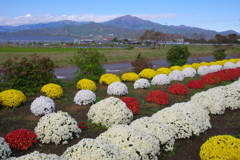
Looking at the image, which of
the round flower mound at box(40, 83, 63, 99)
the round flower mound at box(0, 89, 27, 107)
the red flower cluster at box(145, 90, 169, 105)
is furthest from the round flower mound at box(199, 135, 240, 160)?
the round flower mound at box(0, 89, 27, 107)

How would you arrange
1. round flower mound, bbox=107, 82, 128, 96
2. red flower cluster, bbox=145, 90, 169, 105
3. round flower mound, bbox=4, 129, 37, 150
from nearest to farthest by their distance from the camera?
round flower mound, bbox=4, 129, 37, 150, red flower cluster, bbox=145, 90, 169, 105, round flower mound, bbox=107, 82, 128, 96

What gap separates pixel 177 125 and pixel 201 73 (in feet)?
38.0

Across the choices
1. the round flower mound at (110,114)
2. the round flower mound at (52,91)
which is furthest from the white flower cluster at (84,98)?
the round flower mound at (110,114)

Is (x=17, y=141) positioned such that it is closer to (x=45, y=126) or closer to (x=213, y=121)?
(x=45, y=126)

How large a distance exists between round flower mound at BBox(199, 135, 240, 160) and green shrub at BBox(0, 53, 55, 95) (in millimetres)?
8167

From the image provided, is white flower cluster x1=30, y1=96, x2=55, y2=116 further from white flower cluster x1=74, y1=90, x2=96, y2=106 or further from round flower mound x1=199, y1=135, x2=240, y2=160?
round flower mound x1=199, y1=135, x2=240, y2=160

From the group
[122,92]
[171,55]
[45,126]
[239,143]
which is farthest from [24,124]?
[171,55]

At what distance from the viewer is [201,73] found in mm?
16422

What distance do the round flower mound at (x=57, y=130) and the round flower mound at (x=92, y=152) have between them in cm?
149

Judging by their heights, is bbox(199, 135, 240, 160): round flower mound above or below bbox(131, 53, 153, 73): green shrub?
below

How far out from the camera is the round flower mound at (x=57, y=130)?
548 centimetres

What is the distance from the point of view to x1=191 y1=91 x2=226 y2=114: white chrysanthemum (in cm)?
791

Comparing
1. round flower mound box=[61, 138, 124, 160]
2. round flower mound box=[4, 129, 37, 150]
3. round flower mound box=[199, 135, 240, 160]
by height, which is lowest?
round flower mound box=[4, 129, 37, 150]

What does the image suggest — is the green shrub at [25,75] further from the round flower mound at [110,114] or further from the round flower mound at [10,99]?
the round flower mound at [110,114]
